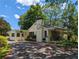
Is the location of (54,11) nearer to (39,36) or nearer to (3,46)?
(39,36)

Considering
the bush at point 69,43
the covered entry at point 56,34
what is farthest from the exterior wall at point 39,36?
the bush at point 69,43

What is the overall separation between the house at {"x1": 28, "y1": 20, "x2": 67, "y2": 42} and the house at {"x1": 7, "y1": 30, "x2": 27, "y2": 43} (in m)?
0.14

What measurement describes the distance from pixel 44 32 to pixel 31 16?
1.40 ft

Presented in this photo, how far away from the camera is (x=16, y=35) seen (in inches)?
137

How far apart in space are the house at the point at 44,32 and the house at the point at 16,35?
0.14 metres

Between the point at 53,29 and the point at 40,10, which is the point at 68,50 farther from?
the point at 40,10

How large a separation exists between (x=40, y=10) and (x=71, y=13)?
63cm

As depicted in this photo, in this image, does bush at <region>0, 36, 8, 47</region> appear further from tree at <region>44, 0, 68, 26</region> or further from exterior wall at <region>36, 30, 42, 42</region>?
tree at <region>44, 0, 68, 26</region>

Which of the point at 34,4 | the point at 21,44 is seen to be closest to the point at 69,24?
the point at 34,4

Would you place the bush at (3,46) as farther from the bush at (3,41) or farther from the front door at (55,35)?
the front door at (55,35)

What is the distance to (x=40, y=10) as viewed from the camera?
3.62 m

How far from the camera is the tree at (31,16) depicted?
137 inches

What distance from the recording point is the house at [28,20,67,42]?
3.58m

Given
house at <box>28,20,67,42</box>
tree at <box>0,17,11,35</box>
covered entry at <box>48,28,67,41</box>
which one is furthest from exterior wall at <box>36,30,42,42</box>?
tree at <box>0,17,11,35</box>
